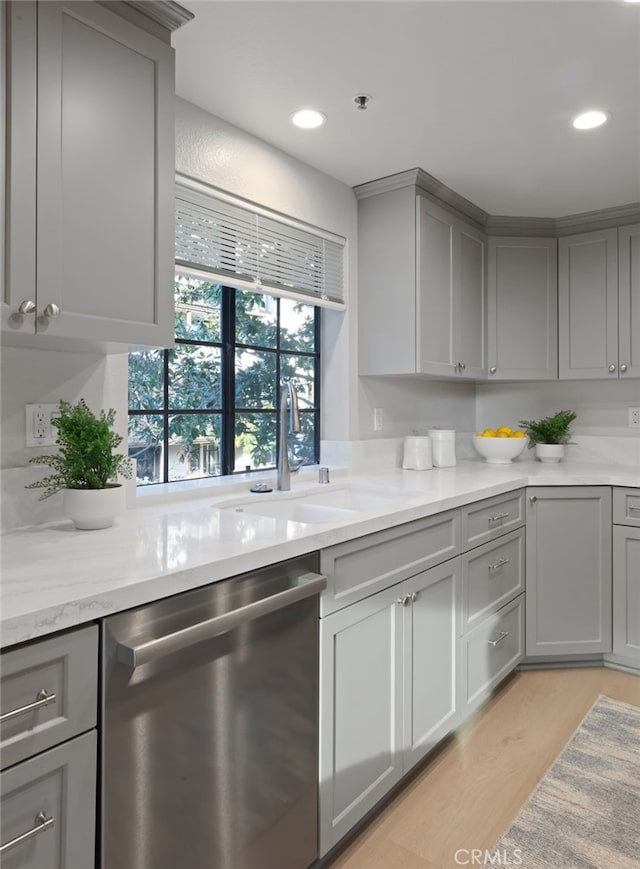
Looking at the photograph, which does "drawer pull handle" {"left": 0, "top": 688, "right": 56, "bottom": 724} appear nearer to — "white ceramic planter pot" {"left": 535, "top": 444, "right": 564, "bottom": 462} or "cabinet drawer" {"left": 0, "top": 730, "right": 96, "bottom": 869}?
"cabinet drawer" {"left": 0, "top": 730, "right": 96, "bottom": 869}

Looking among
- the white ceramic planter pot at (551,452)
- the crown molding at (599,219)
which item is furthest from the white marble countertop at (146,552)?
the crown molding at (599,219)

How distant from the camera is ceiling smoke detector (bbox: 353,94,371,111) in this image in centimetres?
198

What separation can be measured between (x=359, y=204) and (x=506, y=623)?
207 centimetres

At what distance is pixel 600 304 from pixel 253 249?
2002mm

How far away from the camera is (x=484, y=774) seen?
199cm

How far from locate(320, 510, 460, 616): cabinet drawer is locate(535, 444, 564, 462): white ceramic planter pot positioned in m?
1.44

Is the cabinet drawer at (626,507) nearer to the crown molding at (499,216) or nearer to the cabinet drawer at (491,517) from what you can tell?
the cabinet drawer at (491,517)

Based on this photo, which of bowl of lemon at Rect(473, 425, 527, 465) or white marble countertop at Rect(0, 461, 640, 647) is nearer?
white marble countertop at Rect(0, 461, 640, 647)

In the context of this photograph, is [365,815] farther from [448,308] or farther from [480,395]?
[480,395]

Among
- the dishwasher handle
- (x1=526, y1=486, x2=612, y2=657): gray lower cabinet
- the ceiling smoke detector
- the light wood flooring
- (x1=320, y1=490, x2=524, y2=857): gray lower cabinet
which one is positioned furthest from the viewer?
(x1=526, y1=486, x2=612, y2=657): gray lower cabinet

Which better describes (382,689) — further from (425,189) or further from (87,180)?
(425,189)

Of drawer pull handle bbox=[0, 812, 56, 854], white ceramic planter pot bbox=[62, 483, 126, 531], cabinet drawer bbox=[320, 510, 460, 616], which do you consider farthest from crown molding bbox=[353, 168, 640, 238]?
drawer pull handle bbox=[0, 812, 56, 854]

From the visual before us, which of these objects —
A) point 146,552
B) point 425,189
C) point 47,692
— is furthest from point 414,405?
point 47,692

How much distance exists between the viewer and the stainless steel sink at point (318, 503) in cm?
205
